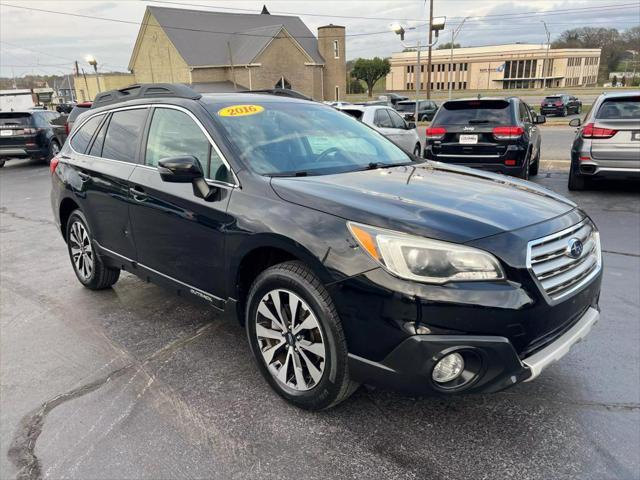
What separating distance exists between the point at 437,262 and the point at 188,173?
5.32ft

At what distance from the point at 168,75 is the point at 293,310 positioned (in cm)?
5317

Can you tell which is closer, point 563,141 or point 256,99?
point 256,99

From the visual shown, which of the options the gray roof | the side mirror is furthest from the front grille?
the gray roof

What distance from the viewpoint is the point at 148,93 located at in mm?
4074

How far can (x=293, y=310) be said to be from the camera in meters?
2.74

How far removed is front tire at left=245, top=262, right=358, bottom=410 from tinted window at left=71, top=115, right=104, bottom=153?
8.74 feet

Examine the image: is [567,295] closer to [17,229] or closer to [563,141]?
[17,229]

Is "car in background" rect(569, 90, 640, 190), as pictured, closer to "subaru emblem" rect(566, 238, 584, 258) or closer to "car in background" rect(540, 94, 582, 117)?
"subaru emblem" rect(566, 238, 584, 258)

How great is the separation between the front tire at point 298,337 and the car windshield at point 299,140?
75 centimetres

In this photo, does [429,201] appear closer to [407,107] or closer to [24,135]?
[24,135]

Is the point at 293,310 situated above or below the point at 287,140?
below

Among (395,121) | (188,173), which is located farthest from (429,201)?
(395,121)

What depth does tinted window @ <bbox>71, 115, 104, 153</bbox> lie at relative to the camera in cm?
461

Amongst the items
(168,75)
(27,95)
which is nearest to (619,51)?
(168,75)
